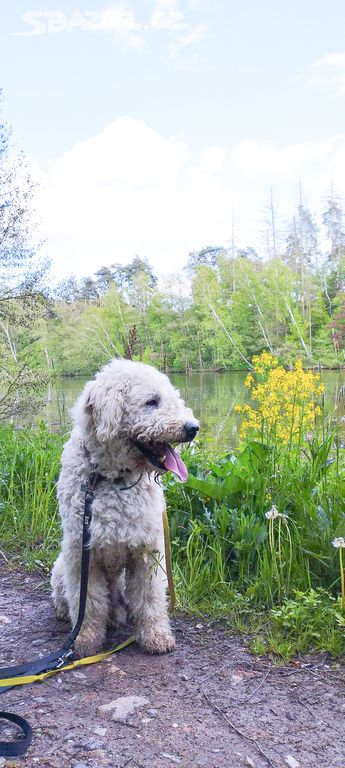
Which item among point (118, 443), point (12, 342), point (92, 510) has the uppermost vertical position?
point (12, 342)

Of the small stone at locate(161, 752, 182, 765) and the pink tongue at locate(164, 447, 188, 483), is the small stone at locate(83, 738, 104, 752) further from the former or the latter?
the pink tongue at locate(164, 447, 188, 483)

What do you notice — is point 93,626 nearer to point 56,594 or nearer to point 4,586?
point 56,594

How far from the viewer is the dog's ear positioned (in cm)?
259

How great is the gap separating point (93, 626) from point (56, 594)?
1.42ft

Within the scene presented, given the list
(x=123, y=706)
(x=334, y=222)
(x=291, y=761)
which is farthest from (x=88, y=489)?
(x=334, y=222)

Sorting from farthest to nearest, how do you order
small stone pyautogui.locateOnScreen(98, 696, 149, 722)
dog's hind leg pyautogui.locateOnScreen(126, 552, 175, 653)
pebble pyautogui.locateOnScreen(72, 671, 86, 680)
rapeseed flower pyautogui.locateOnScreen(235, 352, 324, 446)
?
rapeseed flower pyautogui.locateOnScreen(235, 352, 324, 446) → dog's hind leg pyautogui.locateOnScreen(126, 552, 175, 653) → pebble pyautogui.locateOnScreen(72, 671, 86, 680) → small stone pyautogui.locateOnScreen(98, 696, 149, 722)

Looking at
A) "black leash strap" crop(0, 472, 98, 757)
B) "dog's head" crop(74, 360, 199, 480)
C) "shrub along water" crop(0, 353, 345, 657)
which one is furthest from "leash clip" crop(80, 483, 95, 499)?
"shrub along water" crop(0, 353, 345, 657)

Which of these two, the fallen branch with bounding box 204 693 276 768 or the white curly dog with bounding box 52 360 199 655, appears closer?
the fallen branch with bounding box 204 693 276 768

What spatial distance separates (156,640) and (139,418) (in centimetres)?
113

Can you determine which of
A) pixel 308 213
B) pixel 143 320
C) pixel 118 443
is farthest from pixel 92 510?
pixel 308 213

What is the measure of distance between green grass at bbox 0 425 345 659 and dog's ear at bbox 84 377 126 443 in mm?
1086

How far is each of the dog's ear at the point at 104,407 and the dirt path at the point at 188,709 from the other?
1129 mm

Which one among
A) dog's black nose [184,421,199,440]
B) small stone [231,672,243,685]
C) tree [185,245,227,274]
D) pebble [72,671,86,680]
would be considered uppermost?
tree [185,245,227,274]

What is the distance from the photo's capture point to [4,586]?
3.58 meters
